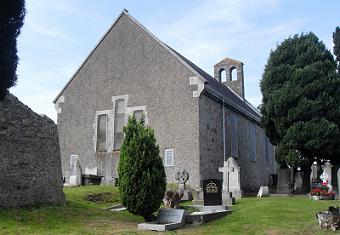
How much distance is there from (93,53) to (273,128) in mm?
12349

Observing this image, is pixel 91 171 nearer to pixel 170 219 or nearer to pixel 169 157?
pixel 169 157

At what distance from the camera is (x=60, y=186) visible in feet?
50.4

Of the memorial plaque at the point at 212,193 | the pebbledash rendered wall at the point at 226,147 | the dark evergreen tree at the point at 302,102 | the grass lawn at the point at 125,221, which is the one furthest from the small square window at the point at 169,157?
the grass lawn at the point at 125,221

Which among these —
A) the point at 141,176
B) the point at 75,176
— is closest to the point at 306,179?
the point at 75,176

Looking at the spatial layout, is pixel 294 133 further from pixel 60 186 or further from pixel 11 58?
pixel 11 58

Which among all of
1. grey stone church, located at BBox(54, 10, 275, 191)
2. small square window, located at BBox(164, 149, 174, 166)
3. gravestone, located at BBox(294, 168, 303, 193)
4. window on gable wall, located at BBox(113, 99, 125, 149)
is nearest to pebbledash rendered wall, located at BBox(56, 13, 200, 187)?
grey stone church, located at BBox(54, 10, 275, 191)

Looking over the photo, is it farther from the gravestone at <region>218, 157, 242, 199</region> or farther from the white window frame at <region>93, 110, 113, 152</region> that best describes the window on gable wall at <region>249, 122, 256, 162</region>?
the white window frame at <region>93, 110, 113, 152</region>

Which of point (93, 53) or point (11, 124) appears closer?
point (11, 124)

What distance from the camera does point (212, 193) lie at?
1683 centimetres

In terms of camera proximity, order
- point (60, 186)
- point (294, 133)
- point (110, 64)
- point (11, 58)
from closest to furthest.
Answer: point (11, 58), point (60, 186), point (294, 133), point (110, 64)

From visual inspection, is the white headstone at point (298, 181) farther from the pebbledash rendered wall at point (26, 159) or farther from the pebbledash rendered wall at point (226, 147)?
the pebbledash rendered wall at point (26, 159)

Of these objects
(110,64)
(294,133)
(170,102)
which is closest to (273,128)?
(294,133)

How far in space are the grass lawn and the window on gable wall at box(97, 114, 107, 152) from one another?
10022 millimetres

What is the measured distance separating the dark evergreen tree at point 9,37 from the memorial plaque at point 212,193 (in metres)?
8.45
